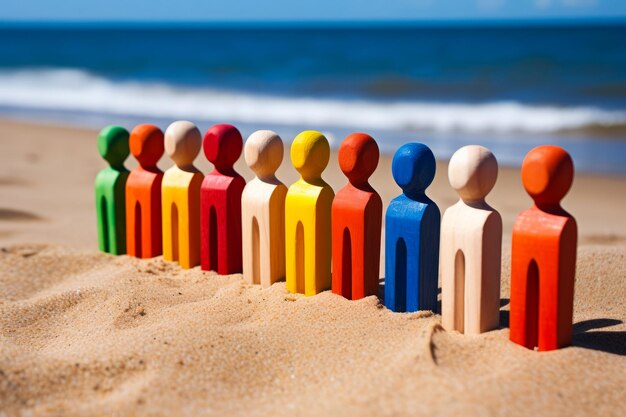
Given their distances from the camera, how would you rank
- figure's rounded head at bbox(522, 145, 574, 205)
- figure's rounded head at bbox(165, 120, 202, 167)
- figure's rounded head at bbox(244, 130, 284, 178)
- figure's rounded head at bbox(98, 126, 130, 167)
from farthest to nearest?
1. figure's rounded head at bbox(98, 126, 130, 167)
2. figure's rounded head at bbox(165, 120, 202, 167)
3. figure's rounded head at bbox(244, 130, 284, 178)
4. figure's rounded head at bbox(522, 145, 574, 205)

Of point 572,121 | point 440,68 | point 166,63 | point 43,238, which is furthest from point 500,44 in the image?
point 43,238

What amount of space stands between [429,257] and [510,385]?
77cm

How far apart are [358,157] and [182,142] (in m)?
1.10

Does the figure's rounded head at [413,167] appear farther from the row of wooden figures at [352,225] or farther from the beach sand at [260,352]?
the beach sand at [260,352]

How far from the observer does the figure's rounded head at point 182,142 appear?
3.82 meters

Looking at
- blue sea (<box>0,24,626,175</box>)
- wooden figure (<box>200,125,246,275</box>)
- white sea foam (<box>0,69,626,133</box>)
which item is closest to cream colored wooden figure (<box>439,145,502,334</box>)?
wooden figure (<box>200,125,246,275</box>)

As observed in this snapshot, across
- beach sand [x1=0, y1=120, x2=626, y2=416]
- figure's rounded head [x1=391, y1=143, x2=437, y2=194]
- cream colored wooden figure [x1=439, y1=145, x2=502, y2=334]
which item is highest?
figure's rounded head [x1=391, y1=143, x2=437, y2=194]

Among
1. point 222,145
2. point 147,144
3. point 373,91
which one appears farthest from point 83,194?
point 373,91

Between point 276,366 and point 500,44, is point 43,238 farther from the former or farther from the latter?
point 500,44

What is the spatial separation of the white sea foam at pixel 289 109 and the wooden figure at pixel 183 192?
7696 mm

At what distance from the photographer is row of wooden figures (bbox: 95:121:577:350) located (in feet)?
8.75

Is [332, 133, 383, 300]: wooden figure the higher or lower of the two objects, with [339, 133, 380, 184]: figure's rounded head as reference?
lower

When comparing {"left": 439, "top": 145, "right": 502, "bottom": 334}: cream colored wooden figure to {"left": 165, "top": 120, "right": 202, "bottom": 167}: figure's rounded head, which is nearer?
{"left": 439, "top": 145, "right": 502, "bottom": 334}: cream colored wooden figure

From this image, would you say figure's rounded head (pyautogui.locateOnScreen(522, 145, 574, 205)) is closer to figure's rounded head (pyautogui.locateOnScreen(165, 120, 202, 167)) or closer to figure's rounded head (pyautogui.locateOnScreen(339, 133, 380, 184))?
figure's rounded head (pyautogui.locateOnScreen(339, 133, 380, 184))
